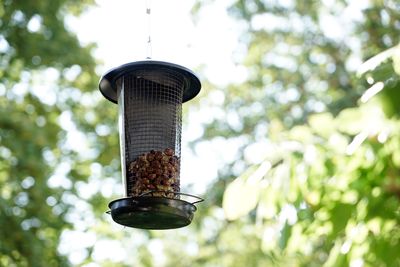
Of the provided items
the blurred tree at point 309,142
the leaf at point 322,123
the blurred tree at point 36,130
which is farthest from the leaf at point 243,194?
the blurred tree at point 36,130

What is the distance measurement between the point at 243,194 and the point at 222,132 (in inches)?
420

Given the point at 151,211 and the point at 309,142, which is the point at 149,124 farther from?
the point at 309,142

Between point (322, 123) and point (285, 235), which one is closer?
point (322, 123)

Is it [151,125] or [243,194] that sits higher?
[151,125]

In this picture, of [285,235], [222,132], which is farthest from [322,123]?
[222,132]

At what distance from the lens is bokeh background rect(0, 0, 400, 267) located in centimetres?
174

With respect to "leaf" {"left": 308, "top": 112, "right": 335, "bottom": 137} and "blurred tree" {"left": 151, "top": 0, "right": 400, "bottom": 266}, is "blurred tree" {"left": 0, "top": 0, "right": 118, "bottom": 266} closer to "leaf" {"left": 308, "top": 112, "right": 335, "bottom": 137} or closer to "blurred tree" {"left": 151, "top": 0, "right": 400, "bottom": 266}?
"blurred tree" {"left": 151, "top": 0, "right": 400, "bottom": 266}

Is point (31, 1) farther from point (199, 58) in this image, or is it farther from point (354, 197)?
point (354, 197)

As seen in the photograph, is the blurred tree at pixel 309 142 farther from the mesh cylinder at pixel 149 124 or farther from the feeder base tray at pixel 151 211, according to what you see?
the mesh cylinder at pixel 149 124

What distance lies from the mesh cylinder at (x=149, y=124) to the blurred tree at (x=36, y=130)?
4.67 metres

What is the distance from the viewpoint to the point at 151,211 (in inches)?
113

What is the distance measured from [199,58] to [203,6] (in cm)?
183

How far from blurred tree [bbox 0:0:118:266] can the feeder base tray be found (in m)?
4.90

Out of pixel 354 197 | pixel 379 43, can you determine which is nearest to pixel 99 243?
pixel 379 43
